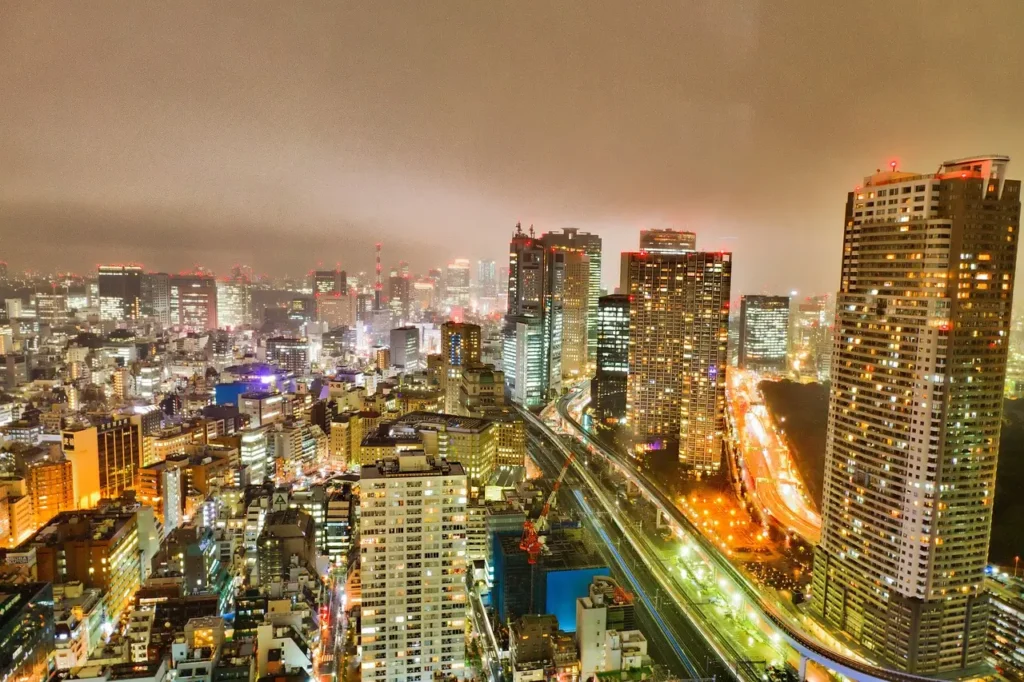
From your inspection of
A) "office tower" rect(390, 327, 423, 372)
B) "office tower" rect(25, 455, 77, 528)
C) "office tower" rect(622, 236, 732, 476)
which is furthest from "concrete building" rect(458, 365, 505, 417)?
"office tower" rect(390, 327, 423, 372)

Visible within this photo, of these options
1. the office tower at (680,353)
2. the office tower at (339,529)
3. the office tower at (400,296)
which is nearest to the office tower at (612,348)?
the office tower at (680,353)

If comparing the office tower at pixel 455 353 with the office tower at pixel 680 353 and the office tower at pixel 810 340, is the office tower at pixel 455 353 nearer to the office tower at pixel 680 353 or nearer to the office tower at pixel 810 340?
the office tower at pixel 680 353

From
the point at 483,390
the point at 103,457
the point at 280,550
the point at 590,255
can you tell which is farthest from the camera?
the point at 590,255

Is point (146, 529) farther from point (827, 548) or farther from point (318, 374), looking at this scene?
point (318, 374)

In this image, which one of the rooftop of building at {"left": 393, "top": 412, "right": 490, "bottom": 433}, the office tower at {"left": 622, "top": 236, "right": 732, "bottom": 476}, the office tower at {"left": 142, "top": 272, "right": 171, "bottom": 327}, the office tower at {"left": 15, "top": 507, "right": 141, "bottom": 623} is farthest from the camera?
the office tower at {"left": 142, "top": 272, "right": 171, "bottom": 327}

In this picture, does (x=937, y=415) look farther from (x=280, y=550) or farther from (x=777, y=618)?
(x=280, y=550)

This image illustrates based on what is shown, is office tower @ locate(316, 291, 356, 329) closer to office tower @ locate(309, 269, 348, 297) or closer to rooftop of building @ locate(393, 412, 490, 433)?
office tower @ locate(309, 269, 348, 297)

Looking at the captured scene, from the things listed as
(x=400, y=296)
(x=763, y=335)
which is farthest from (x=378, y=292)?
(x=763, y=335)
